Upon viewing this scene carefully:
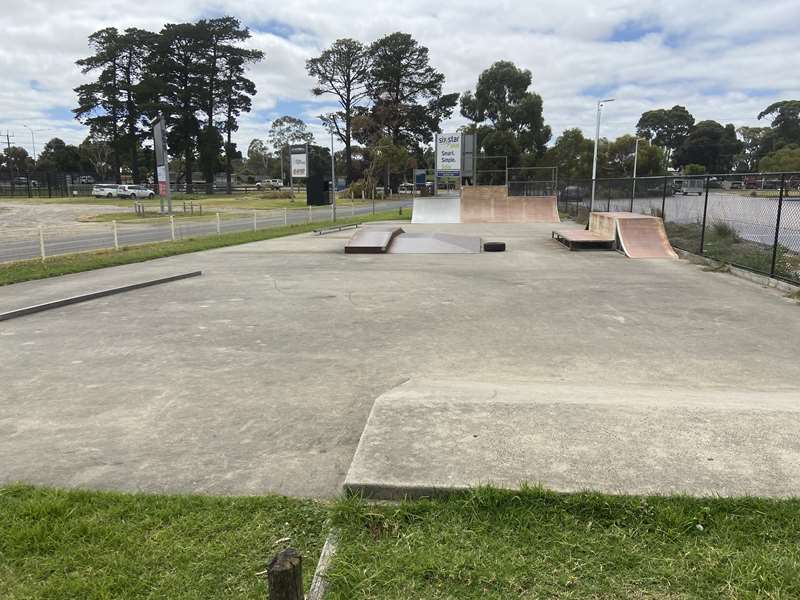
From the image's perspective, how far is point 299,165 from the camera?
121 feet

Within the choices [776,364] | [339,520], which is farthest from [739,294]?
[339,520]

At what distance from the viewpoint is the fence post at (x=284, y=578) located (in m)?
1.63

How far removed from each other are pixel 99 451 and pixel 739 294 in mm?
10108

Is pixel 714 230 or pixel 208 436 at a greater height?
pixel 714 230

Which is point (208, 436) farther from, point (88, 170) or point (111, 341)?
point (88, 170)

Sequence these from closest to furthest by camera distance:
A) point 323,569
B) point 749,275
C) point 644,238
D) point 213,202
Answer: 1. point 323,569
2. point 749,275
3. point 644,238
4. point 213,202

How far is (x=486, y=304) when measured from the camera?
29.0ft

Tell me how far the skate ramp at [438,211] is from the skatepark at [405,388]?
20516mm

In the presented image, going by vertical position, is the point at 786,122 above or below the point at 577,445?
above

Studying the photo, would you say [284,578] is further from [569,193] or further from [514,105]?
[514,105]

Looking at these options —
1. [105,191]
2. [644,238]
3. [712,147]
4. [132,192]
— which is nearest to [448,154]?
[644,238]

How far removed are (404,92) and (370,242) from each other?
7182cm

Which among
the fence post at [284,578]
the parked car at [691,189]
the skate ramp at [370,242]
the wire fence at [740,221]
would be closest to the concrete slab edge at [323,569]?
the fence post at [284,578]

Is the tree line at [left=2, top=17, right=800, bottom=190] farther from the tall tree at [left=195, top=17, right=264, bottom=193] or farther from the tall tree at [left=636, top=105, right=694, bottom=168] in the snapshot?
the tall tree at [left=636, top=105, right=694, bottom=168]
